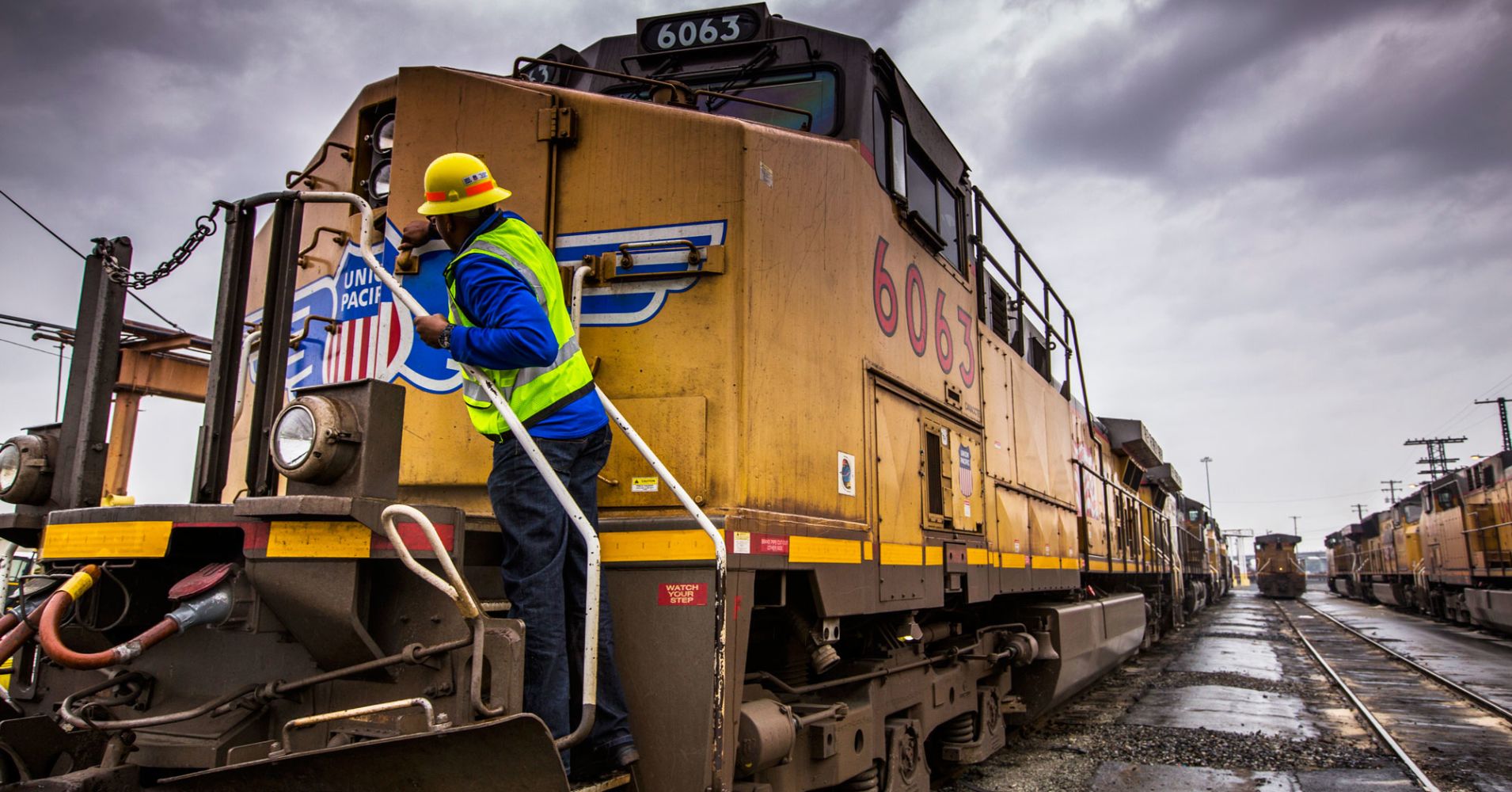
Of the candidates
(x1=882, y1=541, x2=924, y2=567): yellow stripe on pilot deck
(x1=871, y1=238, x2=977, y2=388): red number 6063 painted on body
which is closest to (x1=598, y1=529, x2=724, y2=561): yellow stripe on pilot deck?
(x1=882, y1=541, x2=924, y2=567): yellow stripe on pilot deck

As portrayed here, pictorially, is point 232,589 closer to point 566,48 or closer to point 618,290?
point 618,290

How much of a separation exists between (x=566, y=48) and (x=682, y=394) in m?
2.40

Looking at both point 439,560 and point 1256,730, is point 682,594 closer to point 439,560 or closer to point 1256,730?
point 439,560

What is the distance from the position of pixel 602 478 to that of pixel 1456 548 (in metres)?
23.1

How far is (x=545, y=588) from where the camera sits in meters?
2.62

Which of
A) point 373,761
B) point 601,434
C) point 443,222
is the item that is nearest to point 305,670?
point 373,761

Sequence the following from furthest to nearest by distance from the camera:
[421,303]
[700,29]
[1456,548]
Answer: [1456,548], [700,29], [421,303]

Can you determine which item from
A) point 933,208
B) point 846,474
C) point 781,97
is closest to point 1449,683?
point 933,208

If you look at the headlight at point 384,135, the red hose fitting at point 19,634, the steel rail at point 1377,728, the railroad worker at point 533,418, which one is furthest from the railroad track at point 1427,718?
the red hose fitting at point 19,634

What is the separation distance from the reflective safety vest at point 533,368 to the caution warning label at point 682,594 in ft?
2.05

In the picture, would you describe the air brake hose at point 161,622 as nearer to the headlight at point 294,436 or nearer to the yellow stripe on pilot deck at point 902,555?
the headlight at point 294,436

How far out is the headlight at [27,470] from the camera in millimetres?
2932

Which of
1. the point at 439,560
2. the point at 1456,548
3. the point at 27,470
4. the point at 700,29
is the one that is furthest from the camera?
the point at 1456,548

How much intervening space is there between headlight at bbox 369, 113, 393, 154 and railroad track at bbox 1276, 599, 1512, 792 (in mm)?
6859
